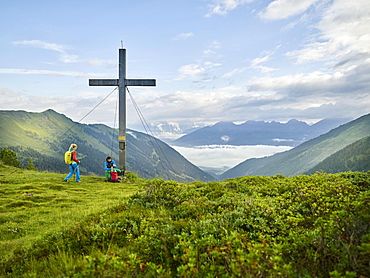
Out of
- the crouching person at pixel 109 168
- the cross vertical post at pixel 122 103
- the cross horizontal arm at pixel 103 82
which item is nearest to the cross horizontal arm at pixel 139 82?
the cross vertical post at pixel 122 103

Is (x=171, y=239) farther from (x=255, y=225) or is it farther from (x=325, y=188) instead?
(x=325, y=188)

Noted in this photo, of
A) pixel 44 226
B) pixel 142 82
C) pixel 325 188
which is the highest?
pixel 142 82

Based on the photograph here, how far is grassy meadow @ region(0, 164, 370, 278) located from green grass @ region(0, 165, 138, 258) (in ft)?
0.22

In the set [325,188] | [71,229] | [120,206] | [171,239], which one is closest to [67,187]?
[120,206]

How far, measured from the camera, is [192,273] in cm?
362

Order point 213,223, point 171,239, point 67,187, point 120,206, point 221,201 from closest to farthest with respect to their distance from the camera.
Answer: point 171,239, point 213,223, point 221,201, point 120,206, point 67,187

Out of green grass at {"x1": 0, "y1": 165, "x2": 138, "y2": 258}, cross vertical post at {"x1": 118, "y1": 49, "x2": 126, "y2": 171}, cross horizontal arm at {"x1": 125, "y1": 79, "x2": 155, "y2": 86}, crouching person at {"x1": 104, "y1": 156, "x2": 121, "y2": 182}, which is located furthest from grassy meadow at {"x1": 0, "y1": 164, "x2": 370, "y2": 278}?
cross horizontal arm at {"x1": 125, "y1": 79, "x2": 155, "y2": 86}

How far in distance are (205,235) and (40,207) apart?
9000mm

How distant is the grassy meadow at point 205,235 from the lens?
372 cm

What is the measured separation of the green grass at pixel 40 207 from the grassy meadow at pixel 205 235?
0.07 metres

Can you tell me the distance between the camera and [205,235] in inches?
194

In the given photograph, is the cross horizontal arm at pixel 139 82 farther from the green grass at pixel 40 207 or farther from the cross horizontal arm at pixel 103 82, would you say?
the green grass at pixel 40 207

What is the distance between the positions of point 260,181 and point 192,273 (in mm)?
7767

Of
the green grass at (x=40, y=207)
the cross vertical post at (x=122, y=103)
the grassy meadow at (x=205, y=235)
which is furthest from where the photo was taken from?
the cross vertical post at (x=122, y=103)
